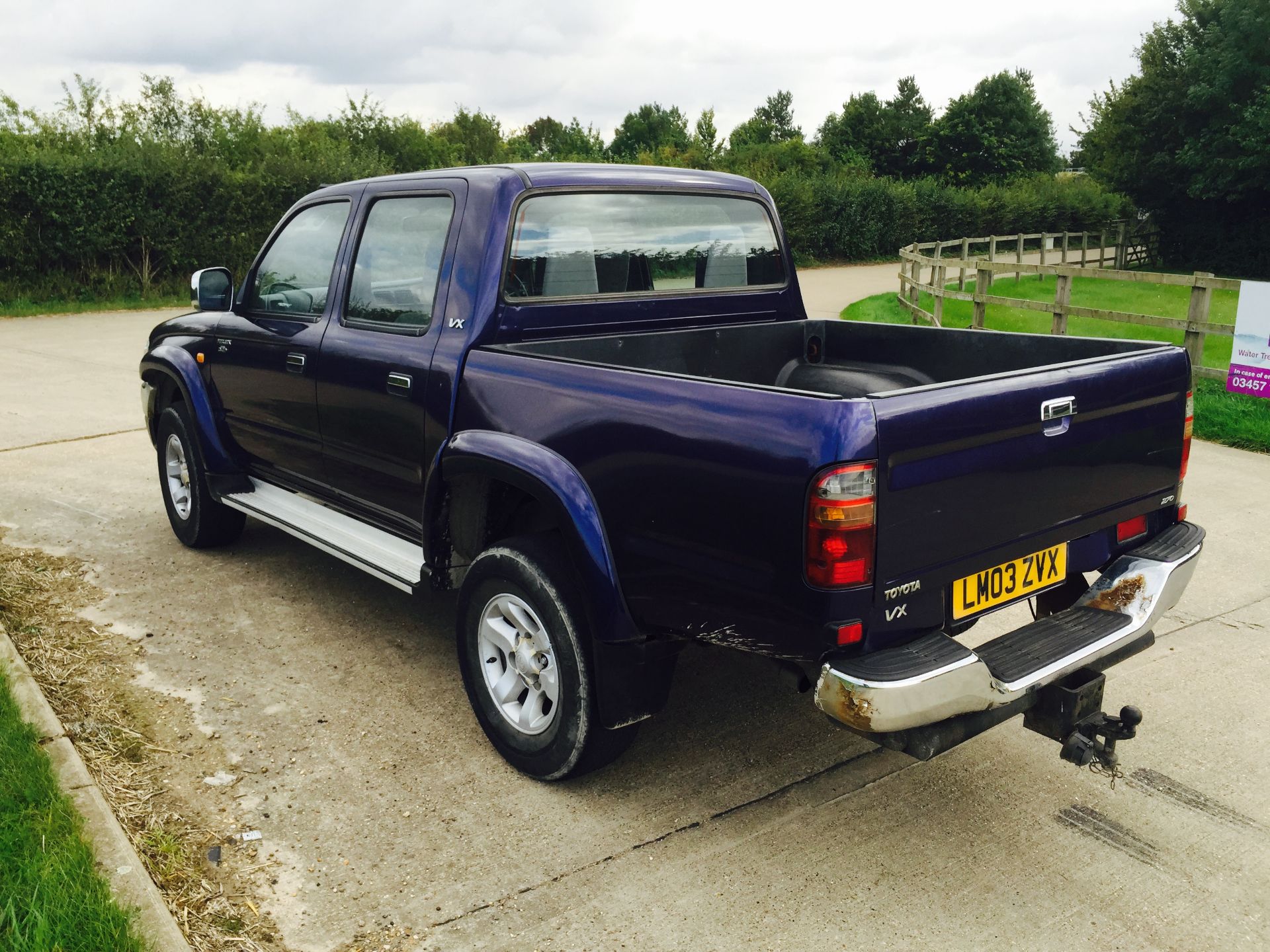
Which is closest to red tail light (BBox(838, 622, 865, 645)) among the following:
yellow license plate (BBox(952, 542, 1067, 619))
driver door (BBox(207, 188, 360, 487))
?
yellow license plate (BBox(952, 542, 1067, 619))

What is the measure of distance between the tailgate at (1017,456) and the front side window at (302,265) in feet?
9.27

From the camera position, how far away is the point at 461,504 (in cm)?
376

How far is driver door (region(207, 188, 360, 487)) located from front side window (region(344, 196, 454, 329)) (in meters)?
0.20

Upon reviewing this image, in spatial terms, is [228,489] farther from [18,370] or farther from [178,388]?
[18,370]

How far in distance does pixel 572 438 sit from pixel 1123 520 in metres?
1.81

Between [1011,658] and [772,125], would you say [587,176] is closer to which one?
[1011,658]

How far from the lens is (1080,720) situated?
9.95ft

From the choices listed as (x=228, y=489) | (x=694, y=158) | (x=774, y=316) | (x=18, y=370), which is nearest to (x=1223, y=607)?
(x=774, y=316)

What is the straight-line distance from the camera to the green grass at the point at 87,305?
18406 mm

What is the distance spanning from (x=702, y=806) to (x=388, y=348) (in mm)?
2046

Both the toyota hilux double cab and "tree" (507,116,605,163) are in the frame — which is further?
"tree" (507,116,605,163)

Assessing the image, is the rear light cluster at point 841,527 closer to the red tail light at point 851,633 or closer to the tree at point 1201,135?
the red tail light at point 851,633

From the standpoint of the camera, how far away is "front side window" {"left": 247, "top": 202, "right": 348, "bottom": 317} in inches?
182

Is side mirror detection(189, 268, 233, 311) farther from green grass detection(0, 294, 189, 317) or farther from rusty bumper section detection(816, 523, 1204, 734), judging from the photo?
green grass detection(0, 294, 189, 317)
